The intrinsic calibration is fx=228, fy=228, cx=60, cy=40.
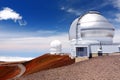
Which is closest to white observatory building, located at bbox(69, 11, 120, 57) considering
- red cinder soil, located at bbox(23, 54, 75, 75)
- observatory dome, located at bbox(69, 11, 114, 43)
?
observatory dome, located at bbox(69, 11, 114, 43)

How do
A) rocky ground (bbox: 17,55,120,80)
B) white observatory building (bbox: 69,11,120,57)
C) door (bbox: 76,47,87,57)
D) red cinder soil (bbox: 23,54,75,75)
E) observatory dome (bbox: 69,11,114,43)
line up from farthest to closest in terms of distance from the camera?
observatory dome (bbox: 69,11,114,43) → white observatory building (bbox: 69,11,120,57) → door (bbox: 76,47,87,57) → red cinder soil (bbox: 23,54,75,75) → rocky ground (bbox: 17,55,120,80)

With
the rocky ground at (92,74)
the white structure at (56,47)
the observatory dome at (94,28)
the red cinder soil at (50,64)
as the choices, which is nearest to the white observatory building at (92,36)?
the observatory dome at (94,28)

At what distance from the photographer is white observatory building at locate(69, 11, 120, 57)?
4388 cm

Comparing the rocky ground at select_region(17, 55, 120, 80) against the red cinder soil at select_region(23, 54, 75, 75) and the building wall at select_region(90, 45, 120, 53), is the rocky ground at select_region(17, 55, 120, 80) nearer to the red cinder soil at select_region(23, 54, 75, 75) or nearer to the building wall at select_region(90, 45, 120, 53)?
the red cinder soil at select_region(23, 54, 75, 75)

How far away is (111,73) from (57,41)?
37.9 meters

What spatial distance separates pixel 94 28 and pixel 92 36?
169 cm

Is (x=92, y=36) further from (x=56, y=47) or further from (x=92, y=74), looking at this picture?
(x=92, y=74)

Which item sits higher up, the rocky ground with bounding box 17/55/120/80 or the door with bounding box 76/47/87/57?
the door with bounding box 76/47/87/57

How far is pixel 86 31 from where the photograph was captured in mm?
46781

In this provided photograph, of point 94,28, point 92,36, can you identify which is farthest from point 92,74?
point 94,28

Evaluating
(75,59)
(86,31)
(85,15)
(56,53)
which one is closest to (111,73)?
(75,59)

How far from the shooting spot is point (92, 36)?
1826 inches

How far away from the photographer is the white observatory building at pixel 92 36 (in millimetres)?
43875

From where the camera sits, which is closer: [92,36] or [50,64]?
[50,64]
